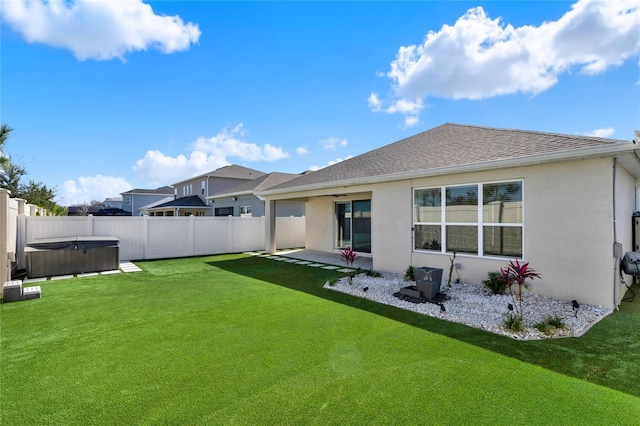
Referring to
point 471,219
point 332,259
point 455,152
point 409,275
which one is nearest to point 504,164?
point 471,219

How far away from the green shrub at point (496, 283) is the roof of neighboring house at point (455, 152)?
2446mm

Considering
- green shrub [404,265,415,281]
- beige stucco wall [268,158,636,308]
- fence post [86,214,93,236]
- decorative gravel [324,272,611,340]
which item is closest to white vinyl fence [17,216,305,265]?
fence post [86,214,93,236]

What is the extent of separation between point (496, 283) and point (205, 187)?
25.2m

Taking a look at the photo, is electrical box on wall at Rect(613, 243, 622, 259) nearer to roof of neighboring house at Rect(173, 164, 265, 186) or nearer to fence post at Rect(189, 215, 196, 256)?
fence post at Rect(189, 215, 196, 256)

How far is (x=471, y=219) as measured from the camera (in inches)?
287

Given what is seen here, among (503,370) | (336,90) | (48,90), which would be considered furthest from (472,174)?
(48,90)

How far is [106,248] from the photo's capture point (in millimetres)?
9969

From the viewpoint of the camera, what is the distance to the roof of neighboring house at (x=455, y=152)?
593 cm

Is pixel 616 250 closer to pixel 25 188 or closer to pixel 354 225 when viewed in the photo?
pixel 354 225

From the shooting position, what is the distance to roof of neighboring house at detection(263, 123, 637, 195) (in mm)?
5930

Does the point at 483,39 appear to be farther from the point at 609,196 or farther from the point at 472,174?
the point at 609,196

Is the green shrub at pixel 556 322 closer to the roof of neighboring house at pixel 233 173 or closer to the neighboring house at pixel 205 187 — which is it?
the neighboring house at pixel 205 187

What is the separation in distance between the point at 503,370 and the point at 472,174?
496 centimetres

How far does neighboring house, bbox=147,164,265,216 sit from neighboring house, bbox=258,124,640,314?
60.6ft
